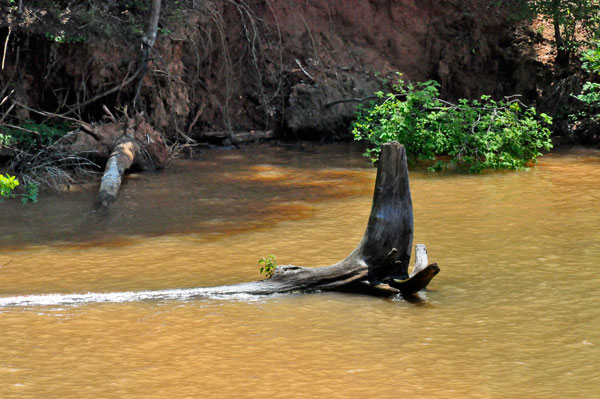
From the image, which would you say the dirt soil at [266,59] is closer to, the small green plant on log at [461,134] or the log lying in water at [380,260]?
the small green plant on log at [461,134]

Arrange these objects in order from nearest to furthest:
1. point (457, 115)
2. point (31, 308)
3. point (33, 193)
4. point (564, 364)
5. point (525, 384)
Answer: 1. point (525, 384)
2. point (564, 364)
3. point (31, 308)
4. point (33, 193)
5. point (457, 115)

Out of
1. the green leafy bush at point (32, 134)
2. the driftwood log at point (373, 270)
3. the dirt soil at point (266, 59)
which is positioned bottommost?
the driftwood log at point (373, 270)

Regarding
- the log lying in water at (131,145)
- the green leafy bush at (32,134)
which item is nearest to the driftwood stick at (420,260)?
the log lying in water at (131,145)

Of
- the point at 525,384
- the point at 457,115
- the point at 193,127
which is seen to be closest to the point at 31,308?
the point at 525,384

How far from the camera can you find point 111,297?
6.97 metres

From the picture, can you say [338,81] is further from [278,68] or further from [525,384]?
[525,384]

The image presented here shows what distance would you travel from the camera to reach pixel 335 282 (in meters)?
7.09

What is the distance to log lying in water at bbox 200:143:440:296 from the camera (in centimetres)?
692

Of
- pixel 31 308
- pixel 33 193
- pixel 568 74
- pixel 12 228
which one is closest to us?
pixel 31 308

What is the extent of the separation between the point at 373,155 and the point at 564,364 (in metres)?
10.1

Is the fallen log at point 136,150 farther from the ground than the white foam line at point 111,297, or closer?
farther from the ground

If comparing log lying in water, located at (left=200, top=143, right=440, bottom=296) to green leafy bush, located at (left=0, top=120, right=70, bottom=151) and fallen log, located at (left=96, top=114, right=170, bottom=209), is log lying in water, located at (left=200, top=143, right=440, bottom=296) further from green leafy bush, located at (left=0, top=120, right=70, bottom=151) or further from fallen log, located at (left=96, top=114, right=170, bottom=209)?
green leafy bush, located at (left=0, top=120, right=70, bottom=151)

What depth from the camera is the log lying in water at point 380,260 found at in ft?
22.7

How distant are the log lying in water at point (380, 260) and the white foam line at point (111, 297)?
0.06m
